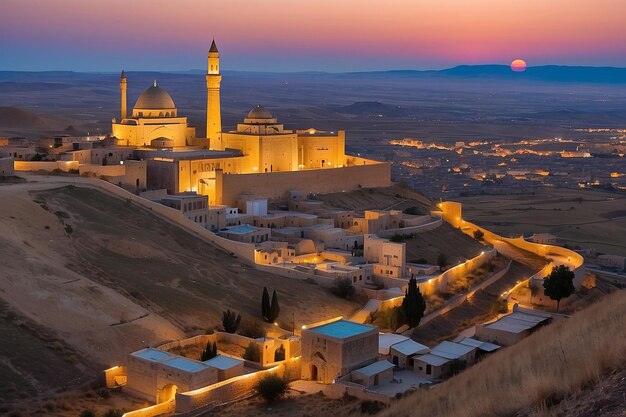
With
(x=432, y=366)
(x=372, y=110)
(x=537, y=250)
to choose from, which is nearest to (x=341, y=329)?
(x=432, y=366)

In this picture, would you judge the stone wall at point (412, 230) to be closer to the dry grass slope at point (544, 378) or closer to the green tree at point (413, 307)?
the green tree at point (413, 307)

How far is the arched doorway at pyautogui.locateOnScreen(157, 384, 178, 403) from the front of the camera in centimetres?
1592

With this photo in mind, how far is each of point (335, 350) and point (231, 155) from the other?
17838 mm

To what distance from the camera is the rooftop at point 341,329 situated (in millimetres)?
17469

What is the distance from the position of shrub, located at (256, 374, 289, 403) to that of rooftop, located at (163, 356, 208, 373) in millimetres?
1161

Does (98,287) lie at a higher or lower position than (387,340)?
higher

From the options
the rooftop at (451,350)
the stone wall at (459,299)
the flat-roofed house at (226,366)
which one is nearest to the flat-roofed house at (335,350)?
the rooftop at (451,350)

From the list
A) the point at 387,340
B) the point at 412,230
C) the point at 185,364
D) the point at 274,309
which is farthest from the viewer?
the point at 412,230

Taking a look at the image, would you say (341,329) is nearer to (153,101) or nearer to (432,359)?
(432,359)

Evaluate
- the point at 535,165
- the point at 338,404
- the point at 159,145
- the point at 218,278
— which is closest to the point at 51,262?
the point at 218,278

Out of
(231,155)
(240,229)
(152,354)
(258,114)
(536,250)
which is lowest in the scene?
(536,250)

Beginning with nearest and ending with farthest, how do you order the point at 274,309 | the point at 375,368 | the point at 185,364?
the point at 185,364
the point at 375,368
the point at 274,309

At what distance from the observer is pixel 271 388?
51.6 ft

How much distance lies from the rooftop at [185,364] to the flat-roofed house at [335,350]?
2.51 meters
